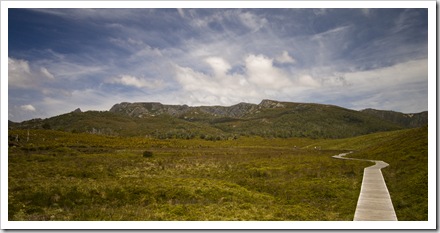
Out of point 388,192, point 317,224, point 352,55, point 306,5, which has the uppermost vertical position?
point 306,5

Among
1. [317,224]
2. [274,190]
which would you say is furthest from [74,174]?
[317,224]

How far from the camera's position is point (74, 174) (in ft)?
66.0

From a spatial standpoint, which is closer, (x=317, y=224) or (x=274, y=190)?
(x=317, y=224)

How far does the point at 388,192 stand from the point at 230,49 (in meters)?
11.9

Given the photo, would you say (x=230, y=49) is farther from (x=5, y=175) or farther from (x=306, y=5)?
(x=5, y=175)


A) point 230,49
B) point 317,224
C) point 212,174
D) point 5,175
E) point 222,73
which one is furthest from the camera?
point 212,174

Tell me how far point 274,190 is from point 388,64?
1018cm

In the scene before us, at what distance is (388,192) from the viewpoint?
13.3 m

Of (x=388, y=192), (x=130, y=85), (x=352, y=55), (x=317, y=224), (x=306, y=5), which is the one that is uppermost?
(x=306, y=5)

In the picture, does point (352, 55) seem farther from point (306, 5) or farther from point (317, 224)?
point (317, 224)

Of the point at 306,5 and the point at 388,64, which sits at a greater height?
the point at 306,5

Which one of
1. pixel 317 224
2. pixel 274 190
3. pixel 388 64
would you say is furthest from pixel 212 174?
pixel 388 64

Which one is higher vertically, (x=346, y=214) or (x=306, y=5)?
(x=306, y=5)

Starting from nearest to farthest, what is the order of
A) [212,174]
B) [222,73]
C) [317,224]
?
[317,224] < [222,73] < [212,174]
